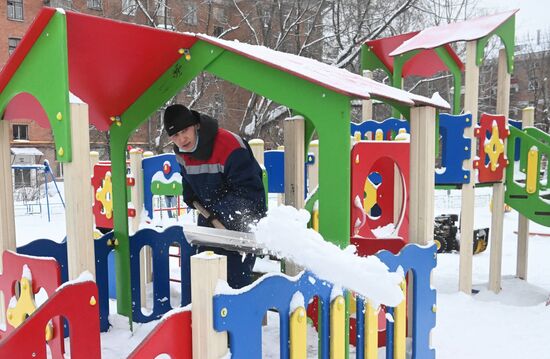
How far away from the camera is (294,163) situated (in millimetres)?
3467

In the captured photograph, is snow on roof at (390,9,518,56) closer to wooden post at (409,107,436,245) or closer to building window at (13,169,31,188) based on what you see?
wooden post at (409,107,436,245)

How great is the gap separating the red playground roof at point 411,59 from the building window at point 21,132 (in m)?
23.3

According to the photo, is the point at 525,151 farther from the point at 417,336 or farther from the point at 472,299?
the point at 417,336

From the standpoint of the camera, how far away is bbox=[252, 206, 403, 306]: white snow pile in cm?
213

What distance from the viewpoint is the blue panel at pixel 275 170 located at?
5849 millimetres

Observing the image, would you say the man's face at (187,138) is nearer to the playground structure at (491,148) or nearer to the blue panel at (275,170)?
the blue panel at (275,170)

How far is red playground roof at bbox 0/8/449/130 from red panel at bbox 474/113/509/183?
10.1 feet

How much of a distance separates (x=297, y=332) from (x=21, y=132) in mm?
27483

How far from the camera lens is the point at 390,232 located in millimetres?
4484

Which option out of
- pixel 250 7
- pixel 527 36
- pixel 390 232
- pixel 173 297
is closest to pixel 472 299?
pixel 390 232

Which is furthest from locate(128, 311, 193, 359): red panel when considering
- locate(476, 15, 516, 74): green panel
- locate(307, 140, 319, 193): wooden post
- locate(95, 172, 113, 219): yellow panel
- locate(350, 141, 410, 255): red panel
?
locate(476, 15, 516, 74): green panel

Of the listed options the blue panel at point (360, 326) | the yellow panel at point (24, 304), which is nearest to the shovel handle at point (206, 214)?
the blue panel at point (360, 326)

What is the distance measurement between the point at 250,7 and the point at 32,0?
15.2 meters

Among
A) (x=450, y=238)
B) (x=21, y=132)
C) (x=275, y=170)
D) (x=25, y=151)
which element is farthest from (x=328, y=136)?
(x=21, y=132)
